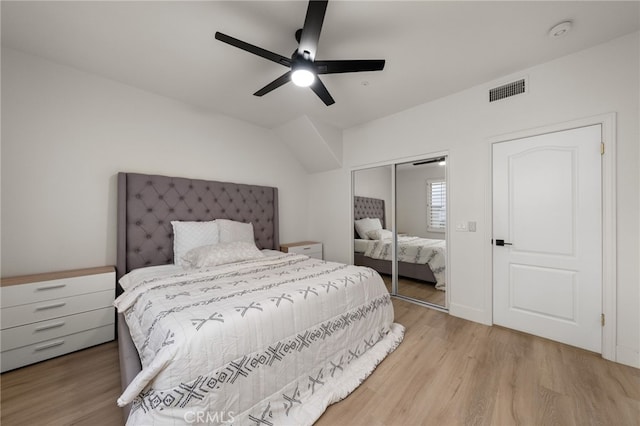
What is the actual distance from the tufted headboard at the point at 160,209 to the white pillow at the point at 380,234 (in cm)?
182

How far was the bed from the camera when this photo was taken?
107 cm

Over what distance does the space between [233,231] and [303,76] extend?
1.93 meters

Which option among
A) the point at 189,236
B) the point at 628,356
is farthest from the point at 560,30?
the point at 189,236

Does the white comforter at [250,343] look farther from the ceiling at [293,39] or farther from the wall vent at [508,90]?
the wall vent at [508,90]

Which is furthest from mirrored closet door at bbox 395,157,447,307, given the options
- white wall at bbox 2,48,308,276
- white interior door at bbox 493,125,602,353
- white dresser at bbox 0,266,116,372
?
white dresser at bbox 0,266,116,372

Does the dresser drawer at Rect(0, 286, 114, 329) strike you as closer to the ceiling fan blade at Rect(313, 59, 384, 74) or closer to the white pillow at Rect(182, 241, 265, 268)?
the white pillow at Rect(182, 241, 265, 268)

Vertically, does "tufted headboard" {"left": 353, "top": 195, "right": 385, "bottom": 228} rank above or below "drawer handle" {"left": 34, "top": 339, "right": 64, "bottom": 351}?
above

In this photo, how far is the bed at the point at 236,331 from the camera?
1069mm

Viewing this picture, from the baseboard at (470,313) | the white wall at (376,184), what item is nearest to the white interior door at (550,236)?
the baseboard at (470,313)

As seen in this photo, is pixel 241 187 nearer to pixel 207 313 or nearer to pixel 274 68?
pixel 274 68

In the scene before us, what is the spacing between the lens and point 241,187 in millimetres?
3342

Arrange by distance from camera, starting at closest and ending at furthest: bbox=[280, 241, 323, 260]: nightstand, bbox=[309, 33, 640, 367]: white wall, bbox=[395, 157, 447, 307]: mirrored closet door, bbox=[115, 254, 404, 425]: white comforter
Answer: bbox=[115, 254, 404, 425]: white comforter < bbox=[309, 33, 640, 367]: white wall < bbox=[395, 157, 447, 307]: mirrored closet door < bbox=[280, 241, 323, 260]: nightstand

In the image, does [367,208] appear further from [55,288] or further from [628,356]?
[55,288]

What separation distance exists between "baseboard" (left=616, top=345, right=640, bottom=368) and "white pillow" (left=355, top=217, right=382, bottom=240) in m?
2.38
